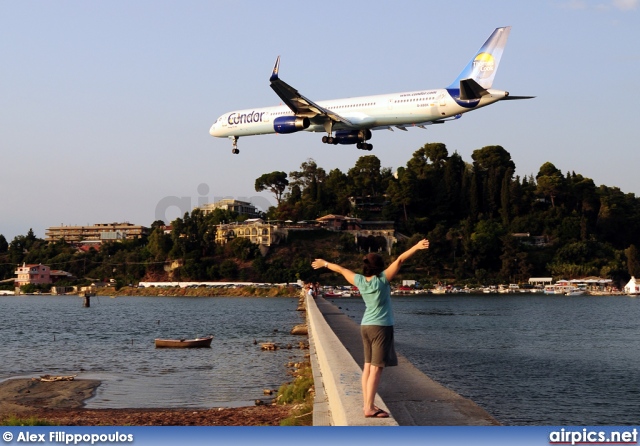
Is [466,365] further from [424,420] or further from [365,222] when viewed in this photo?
[365,222]

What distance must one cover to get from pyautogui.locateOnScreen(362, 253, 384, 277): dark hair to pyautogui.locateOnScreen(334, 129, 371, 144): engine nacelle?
1584 inches

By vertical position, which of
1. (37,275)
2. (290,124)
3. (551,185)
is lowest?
(37,275)

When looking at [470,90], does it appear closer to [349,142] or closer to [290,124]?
[349,142]

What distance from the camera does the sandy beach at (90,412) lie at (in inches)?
837

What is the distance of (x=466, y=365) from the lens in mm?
38625

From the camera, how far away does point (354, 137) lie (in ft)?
174

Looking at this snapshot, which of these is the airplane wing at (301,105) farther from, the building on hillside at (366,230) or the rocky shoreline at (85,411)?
the building on hillside at (366,230)

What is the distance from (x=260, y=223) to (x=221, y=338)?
115 m

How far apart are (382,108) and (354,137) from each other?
3425mm

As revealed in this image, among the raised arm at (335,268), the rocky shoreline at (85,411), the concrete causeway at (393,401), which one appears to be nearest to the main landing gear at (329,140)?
the rocky shoreline at (85,411)

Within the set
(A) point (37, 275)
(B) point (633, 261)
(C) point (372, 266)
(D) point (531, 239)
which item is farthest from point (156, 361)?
(A) point (37, 275)

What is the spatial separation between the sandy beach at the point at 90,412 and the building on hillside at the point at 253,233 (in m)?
134

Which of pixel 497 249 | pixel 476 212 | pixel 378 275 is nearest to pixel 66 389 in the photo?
pixel 378 275

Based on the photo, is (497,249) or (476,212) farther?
(476,212)
